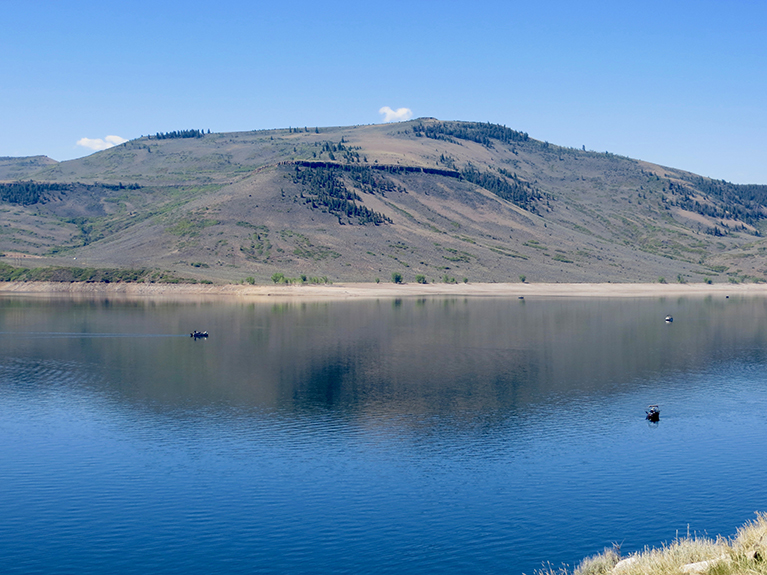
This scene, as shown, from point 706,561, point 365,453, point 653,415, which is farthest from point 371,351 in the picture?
point 706,561

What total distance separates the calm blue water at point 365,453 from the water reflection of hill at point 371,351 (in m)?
0.60

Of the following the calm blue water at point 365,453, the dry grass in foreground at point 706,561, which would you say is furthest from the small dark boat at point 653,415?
the dry grass in foreground at point 706,561

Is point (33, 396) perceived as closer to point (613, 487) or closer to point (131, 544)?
point (131, 544)

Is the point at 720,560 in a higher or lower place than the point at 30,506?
higher

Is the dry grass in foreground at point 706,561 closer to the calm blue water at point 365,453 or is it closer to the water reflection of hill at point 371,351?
the calm blue water at point 365,453

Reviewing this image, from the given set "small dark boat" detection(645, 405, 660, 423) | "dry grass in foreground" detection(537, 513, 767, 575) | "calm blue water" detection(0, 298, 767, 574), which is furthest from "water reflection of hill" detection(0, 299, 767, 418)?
"dry grass in foreground" detection(537, 513, 767, 575)

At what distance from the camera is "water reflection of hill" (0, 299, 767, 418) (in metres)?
67.1

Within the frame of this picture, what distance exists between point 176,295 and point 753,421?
164 meters

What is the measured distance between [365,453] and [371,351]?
153ft

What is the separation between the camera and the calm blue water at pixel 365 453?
33.7 m

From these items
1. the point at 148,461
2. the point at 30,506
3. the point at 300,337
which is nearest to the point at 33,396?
the point at 148,461

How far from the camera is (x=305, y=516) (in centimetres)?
3672

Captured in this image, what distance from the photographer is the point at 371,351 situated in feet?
310

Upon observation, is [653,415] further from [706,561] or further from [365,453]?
[706,561]
